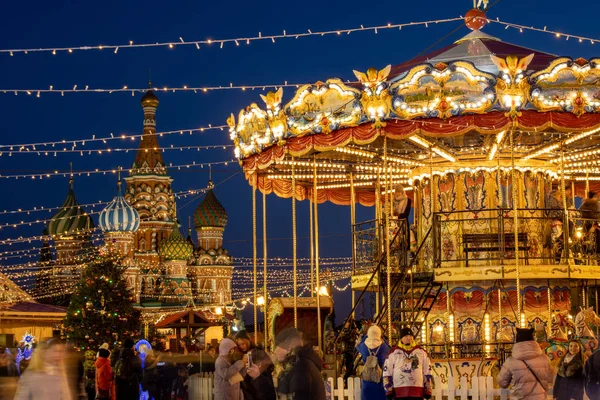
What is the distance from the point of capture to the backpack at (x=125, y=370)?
16.9m

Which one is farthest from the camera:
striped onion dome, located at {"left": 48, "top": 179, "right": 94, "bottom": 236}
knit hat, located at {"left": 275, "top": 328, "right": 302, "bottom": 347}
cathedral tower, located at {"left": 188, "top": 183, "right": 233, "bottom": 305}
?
cathedral tower, located at {"left": 188, "top": 183, "right": 233, "bottom": 305}

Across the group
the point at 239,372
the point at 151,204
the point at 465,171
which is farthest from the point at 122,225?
the point at 239,372

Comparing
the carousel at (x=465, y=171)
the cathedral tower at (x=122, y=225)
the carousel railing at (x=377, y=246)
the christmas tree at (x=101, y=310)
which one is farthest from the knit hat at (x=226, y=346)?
the cathedral tower at (x=122, y=225)

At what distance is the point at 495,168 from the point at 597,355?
30.2 feet

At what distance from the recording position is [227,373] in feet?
37.4

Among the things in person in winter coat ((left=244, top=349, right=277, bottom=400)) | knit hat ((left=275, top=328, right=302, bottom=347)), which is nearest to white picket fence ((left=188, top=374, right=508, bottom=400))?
person in winter coat ((left=244, top=349, right=277, bottom=400))

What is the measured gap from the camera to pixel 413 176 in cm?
2134

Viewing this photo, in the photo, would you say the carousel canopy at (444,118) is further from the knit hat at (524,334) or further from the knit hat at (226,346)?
the knit hat at (226,346)

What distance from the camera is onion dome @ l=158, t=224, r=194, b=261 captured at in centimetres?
8119

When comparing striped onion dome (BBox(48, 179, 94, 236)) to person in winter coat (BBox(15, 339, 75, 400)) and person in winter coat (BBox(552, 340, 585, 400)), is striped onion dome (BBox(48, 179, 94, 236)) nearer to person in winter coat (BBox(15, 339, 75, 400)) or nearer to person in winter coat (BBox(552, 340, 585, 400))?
person in winter coat (BBox(552, 340, 585, 400))

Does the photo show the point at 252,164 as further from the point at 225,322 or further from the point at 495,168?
the point at 225,322

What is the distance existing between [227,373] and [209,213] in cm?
7393

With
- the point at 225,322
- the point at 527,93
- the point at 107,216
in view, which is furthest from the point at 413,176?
the point at 107,216

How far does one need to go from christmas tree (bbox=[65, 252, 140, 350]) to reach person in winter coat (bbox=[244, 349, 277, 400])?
27507mm
